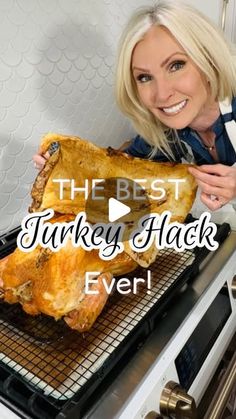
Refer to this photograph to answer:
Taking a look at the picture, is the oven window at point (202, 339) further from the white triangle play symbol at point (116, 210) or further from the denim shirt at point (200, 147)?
the denim shirt at point (200, 147)

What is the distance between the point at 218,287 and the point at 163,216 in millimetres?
199

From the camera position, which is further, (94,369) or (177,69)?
(177,69)

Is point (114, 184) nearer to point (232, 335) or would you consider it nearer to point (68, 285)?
point (68, 285)

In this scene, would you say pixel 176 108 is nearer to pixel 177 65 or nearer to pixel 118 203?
pixel 177 65

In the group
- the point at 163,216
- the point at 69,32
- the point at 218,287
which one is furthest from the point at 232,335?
the point at 69,32

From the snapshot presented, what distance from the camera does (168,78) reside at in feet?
2.71

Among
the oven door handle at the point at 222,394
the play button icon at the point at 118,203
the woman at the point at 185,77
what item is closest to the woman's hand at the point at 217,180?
the woman at the point at 185,77

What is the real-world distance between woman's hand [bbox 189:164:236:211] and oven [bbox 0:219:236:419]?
16cm

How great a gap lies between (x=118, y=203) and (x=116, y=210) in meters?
0.02

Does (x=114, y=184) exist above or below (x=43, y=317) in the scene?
above

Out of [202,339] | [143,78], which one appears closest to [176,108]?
[143,78]

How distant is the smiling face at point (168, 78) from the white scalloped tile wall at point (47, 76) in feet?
0.86

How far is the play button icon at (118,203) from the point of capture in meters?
0.74

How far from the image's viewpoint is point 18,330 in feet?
2.21
